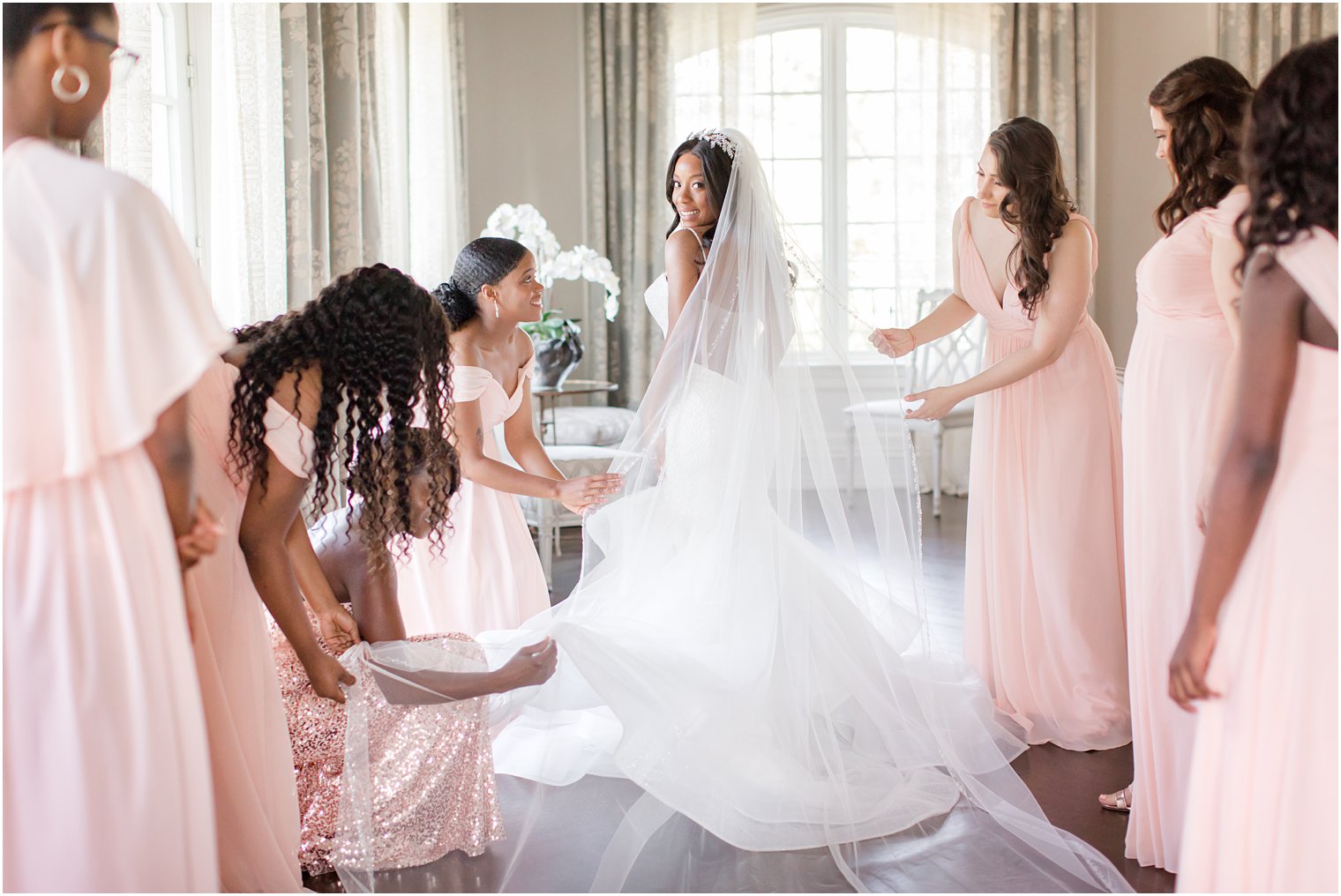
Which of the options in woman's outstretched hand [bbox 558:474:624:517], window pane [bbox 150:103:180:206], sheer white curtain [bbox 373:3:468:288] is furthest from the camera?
sheer white curtain [bbox 373:3:468:288]

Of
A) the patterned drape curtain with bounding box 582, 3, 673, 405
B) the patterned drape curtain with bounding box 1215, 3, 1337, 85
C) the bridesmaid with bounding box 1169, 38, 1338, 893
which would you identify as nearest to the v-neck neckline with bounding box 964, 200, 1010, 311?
the bridesmaid with bounding box 1169, 38, 1338, 893

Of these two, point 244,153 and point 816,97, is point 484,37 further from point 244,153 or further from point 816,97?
point 244,153

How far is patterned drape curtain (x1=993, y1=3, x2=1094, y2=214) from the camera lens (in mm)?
6957

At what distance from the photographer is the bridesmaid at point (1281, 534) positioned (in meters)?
1.36

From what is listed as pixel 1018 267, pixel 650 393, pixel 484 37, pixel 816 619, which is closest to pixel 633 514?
pixel 650 393

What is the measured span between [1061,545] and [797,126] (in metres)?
4.95

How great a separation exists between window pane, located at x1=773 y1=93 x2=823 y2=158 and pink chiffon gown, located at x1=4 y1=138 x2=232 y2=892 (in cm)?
638

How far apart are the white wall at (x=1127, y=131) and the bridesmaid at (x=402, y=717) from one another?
19.2ft

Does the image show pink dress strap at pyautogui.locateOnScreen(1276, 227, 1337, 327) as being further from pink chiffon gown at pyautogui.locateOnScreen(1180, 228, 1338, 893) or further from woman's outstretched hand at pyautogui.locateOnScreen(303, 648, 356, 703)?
woman's outstretched hand at pyautogui.locateOnScreen(303, 648, 356, 703)

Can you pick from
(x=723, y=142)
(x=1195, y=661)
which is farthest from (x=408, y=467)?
(x=1195, y=661)

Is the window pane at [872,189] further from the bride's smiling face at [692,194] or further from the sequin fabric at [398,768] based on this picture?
the sequin fabric at [398,768]

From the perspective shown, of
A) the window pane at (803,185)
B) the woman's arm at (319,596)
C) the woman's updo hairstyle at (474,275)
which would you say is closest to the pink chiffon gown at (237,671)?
the woman's arm at (319,596)

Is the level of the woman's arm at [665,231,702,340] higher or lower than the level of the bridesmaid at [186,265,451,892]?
higher

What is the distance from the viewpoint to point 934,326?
11.1ft
